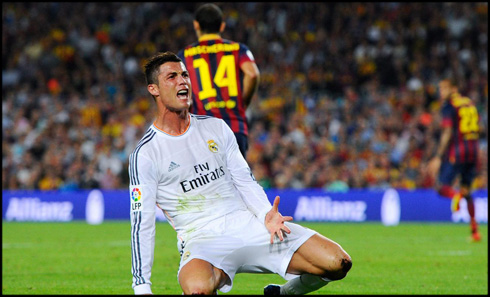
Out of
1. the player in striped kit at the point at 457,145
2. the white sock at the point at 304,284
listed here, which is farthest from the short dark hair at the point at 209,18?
the player in striped kit at the point at 457,145

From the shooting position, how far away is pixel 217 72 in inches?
307

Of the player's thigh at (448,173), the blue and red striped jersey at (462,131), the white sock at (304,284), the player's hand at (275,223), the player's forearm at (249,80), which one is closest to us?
the player's hand at (275,223)

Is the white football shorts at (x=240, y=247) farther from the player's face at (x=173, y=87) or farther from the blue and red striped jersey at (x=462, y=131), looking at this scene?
the blue and red striped jersey at (x=462, y=131)

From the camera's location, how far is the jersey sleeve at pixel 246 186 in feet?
17.9

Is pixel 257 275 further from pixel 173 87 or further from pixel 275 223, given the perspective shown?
pixel 173 87

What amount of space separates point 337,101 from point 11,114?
9.12m

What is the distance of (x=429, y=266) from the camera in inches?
359

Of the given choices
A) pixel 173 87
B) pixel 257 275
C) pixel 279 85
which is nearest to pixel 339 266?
pixel 173 87

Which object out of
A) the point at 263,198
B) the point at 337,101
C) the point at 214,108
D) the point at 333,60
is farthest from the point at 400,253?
the point at 333,60

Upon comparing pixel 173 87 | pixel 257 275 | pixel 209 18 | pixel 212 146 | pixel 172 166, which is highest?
pixel 209 18

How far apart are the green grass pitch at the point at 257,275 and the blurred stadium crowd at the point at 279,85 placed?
4145mm

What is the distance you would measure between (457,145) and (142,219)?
910 cm

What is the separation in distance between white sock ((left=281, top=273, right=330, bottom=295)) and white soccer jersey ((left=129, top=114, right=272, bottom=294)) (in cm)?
54

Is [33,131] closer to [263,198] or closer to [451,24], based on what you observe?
[451,24]
